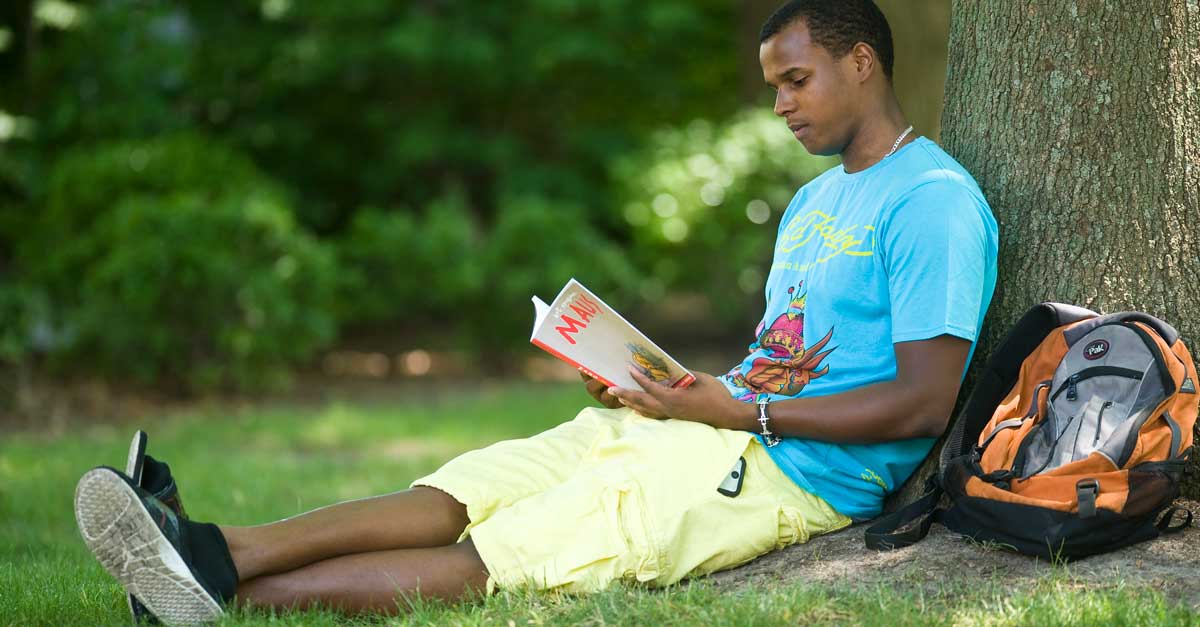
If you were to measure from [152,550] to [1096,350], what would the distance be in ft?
8.51

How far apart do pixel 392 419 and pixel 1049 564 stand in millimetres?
5747

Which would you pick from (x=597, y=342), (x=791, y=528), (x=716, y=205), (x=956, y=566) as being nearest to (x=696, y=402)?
(x=597, y=342)

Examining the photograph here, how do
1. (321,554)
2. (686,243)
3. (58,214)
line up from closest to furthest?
(321,554) → (58,214) → (686,243)

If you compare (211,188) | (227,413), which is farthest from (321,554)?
(211,188)

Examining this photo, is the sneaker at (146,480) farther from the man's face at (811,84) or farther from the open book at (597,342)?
the man's face at (811,84)

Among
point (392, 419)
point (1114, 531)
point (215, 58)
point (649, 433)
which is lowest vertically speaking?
point (392, 419)

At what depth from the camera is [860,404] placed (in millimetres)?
3398

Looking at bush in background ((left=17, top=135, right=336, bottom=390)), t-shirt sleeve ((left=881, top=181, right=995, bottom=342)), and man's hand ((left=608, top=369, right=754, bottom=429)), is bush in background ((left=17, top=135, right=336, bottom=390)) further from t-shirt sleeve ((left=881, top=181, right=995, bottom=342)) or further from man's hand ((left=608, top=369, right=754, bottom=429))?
t-shirt sleeve ((left=881, top=181, right=995, bottom=342))

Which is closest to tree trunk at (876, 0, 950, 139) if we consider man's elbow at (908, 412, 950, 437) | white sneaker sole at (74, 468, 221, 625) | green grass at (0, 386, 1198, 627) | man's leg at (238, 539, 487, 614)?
green grass at (0, 386, 1198, 627)

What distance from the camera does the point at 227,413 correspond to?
8.78m

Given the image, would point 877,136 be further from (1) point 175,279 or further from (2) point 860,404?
(1) point 175,279

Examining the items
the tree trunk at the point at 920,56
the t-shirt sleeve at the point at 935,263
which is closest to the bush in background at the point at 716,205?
the tree trunk at the point at 920,56

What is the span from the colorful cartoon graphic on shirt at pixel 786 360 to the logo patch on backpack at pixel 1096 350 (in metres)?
0.69

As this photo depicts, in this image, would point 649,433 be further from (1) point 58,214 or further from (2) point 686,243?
(1) point 58,214
